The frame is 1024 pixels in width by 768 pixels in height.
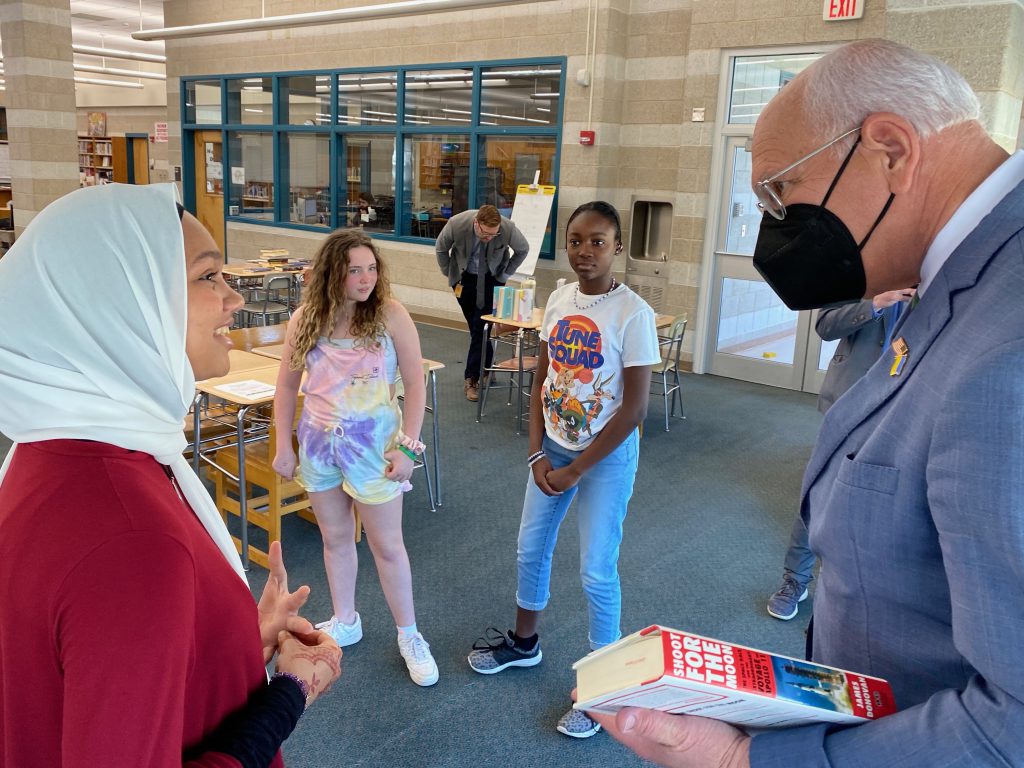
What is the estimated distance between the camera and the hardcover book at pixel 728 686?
84 cm

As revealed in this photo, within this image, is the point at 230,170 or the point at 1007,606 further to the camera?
the point at 230,170

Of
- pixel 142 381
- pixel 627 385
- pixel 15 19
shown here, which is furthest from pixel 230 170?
A: pixel 142 381

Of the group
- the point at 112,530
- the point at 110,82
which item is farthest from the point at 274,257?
the point at 110,82

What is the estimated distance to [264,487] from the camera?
3.78m

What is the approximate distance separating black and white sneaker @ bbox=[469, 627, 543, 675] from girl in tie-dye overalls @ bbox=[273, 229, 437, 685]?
17cm

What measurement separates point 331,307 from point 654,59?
19.9 feet

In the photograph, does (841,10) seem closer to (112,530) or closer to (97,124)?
(112,530)

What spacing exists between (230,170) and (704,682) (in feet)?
40.4

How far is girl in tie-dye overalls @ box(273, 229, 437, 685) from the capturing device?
270cm

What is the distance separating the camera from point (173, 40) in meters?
11.9

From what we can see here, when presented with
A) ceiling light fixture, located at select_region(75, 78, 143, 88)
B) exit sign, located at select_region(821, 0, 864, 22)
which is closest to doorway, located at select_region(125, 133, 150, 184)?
ceiling light fixture, located at select_region(75, 78, 143, 88)

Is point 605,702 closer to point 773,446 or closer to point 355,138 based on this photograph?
point 773,446

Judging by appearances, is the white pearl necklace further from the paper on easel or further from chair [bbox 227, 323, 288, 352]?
the paper on easel

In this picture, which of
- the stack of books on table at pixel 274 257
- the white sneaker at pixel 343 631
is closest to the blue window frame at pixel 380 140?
the stack of books on table at pixel 274 257
